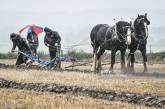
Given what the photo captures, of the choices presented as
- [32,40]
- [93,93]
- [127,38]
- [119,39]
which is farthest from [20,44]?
[93,93]

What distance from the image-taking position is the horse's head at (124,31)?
79.4ft

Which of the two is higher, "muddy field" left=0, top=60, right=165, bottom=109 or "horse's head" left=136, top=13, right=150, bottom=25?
"horse's head" left=136, top=13, right=150, bottom=25

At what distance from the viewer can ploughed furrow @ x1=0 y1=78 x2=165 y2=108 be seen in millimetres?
15586

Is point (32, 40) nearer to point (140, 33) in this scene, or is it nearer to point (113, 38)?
point (113, 38)

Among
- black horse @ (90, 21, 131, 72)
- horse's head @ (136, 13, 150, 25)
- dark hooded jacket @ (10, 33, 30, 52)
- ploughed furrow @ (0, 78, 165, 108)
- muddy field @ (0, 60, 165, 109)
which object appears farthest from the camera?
dark hooded jacket @ (10, 33, 30, 52)

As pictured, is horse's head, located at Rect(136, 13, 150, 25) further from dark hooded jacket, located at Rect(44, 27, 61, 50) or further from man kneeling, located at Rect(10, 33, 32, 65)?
man kneeling, located at Rect(10, 33, 32, 65)

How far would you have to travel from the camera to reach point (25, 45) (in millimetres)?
28156

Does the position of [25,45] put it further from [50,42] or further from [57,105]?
[57,105]

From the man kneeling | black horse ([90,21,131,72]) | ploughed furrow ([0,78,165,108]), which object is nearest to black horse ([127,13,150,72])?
black horse ([90,21,131,72])

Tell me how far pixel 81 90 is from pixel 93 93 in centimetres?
65

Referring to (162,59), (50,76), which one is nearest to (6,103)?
(50,76)

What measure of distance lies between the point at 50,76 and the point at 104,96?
5529 mm

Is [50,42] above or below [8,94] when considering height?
above

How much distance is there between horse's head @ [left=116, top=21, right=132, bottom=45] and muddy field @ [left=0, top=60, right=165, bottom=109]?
1.61 m
